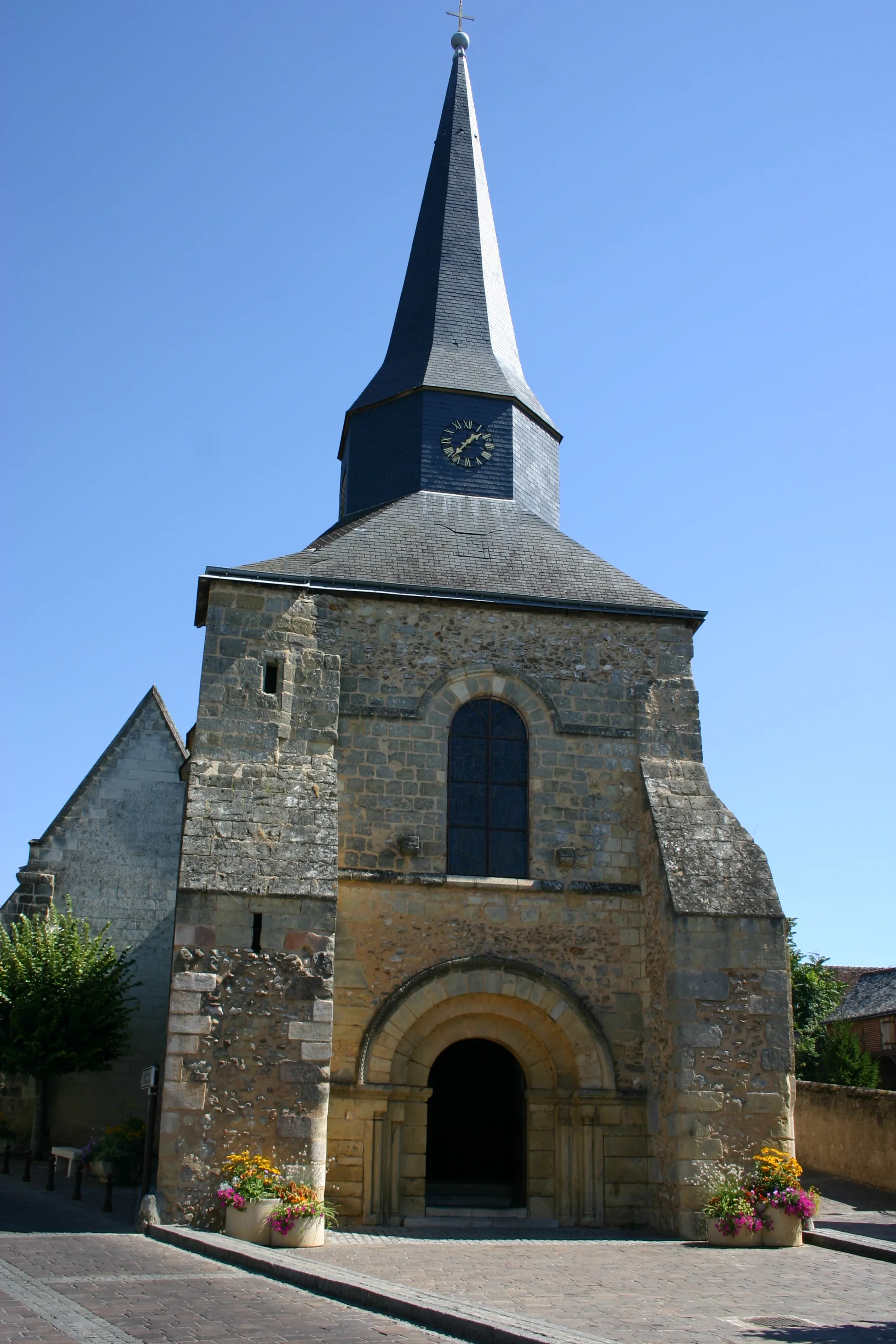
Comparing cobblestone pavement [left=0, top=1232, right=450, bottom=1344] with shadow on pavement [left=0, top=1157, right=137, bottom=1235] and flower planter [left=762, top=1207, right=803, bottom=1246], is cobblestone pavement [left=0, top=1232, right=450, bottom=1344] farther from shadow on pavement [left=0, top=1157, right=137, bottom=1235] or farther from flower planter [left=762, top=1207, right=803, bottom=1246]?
flower planter [left=762, top=1207, right=803, bottom=1246]

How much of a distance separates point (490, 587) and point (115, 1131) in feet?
24.0

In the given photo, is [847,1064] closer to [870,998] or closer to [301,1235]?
[870,998]

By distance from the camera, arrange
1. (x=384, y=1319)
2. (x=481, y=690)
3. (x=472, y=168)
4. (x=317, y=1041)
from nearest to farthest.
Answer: (x=384, y=1319), (x=317, y=1041), (x=481, y=690), (x=472, y=168)

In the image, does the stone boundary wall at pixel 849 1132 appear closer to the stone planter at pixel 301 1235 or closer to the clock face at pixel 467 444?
the stone planter at pixel 301 1235

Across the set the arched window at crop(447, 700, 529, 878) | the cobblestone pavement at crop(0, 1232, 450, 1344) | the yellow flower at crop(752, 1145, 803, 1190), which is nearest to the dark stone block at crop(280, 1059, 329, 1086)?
the cobblestone pavement at crop(0, 1232, 450, 1344)

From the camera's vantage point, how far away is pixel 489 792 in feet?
40.8

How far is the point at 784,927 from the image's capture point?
11367 millimetres

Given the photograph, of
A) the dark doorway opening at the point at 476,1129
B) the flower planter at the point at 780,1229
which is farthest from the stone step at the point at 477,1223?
the flower planter at the point at 780,1229

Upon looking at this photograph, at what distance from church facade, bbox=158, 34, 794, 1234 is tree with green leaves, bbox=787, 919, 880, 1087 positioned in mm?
9190

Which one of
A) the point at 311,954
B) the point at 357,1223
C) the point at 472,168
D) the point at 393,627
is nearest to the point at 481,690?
the point at 393,627

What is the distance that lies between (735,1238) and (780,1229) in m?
0.42

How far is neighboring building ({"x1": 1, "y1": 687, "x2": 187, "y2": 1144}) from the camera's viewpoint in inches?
618

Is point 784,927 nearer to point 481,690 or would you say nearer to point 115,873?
point 481,690

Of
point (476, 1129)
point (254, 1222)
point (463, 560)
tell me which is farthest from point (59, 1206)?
point (463, 560)
